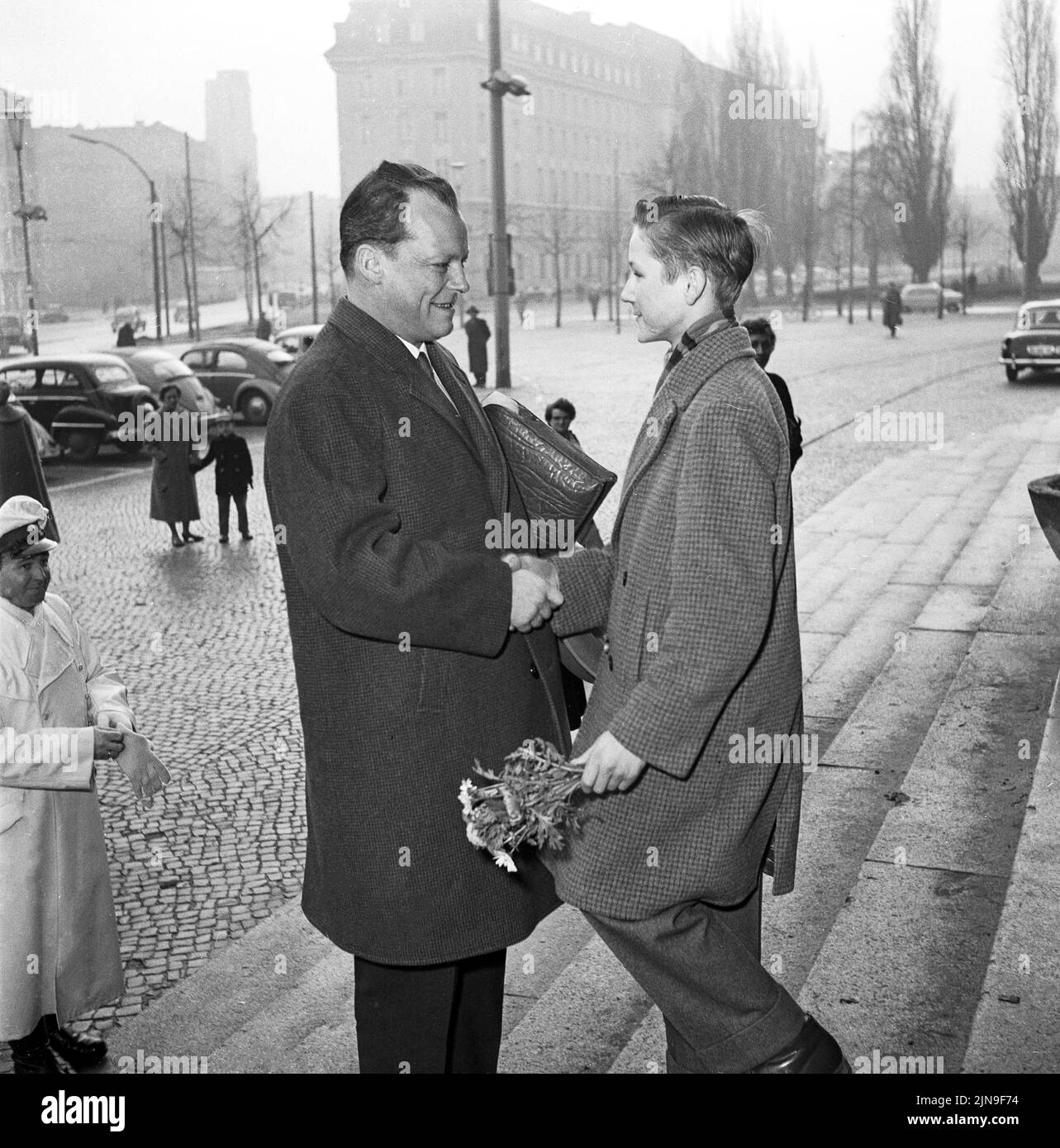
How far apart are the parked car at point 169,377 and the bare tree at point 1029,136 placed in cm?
3081

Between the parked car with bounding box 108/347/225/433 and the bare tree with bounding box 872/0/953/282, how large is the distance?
32.9m

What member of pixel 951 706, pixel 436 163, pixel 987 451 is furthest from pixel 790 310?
pixel 951 706

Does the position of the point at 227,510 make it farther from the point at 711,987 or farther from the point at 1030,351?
the point at 1030,351

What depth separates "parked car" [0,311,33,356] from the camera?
116ft

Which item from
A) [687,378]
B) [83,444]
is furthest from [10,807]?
[83,444]

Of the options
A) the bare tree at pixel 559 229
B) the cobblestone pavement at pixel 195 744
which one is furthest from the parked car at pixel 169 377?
the bare tree at pixel 559 229

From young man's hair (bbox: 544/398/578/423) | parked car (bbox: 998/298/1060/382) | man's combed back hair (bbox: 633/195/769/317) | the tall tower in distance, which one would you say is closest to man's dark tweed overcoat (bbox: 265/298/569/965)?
man's combed back hair (bbox: 633/195/769/317)

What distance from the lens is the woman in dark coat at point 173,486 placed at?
12281mm

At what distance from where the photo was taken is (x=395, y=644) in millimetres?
2680

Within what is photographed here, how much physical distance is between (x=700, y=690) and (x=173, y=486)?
1054 centimetres

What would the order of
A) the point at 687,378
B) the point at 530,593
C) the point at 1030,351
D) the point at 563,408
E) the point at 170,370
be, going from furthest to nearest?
the point at 1030,351 → the point at 170,370 → the point at 563,408 → the point at 530,593 → the point at 687,378

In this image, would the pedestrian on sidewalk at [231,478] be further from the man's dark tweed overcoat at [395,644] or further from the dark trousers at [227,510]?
the man's dark tweed overcoat at [395,644]

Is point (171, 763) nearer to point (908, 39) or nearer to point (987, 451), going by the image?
point (987, 451)

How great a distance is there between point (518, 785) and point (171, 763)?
13.2 ft
